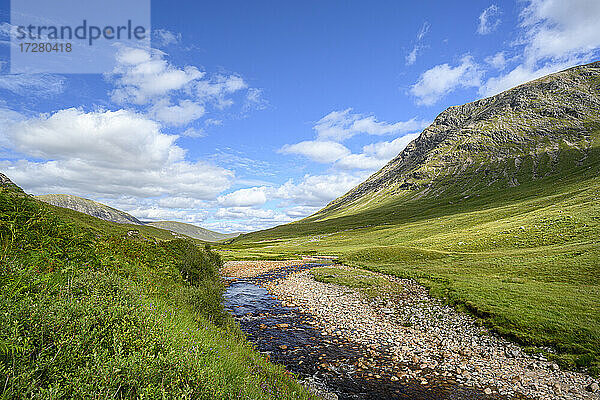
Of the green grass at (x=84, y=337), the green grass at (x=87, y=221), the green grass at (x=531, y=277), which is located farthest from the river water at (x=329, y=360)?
the green grass at (x=87, y=221)

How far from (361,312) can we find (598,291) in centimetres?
1861

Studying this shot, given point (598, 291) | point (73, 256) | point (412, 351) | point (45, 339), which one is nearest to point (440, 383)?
point (412, 351)

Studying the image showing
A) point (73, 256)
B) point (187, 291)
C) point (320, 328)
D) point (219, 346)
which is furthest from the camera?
point (320, 328)

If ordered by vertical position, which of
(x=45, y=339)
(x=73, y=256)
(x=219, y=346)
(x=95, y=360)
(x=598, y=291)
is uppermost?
(x=73, y=256)

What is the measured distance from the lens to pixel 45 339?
5617mm

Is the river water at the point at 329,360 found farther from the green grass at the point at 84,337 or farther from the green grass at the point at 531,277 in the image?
the green grass at the point at 531,277

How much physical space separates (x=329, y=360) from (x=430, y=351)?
20.4 ft

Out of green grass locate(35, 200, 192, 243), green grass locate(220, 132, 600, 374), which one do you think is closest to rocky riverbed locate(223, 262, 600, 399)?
green grass locate(220, 132, 600, 374)

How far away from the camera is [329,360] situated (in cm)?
1605

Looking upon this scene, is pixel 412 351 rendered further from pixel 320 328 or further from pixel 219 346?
pixel 219 346

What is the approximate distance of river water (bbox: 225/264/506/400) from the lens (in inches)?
508

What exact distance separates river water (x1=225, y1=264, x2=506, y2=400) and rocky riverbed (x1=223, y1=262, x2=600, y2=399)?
0.37ft

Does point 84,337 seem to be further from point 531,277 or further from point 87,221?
point 531,277

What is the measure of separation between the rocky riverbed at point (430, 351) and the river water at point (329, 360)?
112 millimetres
